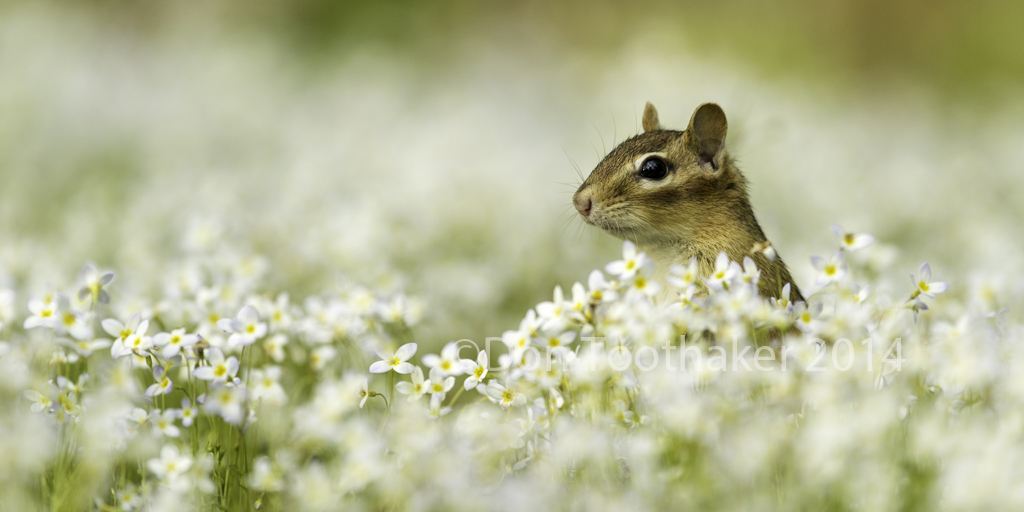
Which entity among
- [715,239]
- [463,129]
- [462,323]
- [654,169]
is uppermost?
[463,129]

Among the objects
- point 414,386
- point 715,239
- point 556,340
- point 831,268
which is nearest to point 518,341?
point 556,340

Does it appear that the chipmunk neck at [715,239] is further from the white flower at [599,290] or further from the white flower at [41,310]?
the white flower at [41,310]

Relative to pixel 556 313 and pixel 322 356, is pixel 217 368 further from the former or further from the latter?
pixel 556 313

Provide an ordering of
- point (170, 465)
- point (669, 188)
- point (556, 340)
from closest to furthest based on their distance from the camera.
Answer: point (170, 465), point (556, 340), point (669, 188)

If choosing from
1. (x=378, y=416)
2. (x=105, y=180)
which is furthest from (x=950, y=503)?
(x=105, y=180)

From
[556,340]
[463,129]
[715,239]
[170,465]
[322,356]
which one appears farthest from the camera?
[463,129]

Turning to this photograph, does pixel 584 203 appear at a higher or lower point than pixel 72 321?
higher

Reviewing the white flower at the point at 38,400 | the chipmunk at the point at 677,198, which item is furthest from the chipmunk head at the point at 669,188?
the white flower at the point at 38,400
